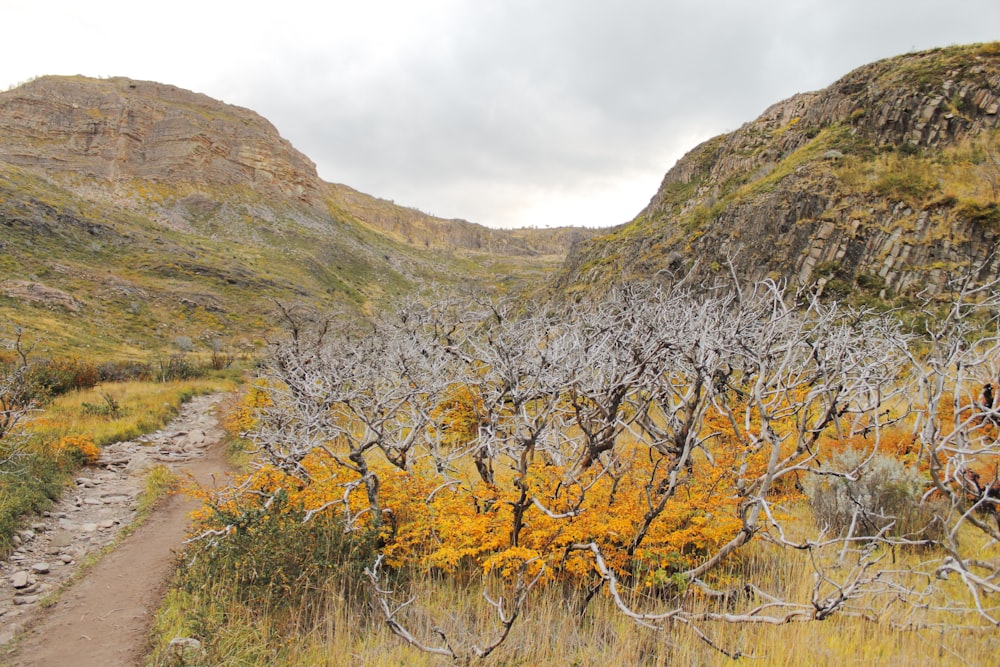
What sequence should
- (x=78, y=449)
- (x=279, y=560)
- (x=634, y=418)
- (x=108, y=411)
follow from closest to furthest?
(x=279, y=560) < (x=634, y=418) < (x=78, y=449) < (x=108, y=411)

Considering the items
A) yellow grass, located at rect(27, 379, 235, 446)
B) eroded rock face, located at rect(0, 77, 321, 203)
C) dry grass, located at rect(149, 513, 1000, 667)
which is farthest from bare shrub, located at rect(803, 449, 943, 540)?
eroded rock face, located at rect(0, 77, 321, 203)

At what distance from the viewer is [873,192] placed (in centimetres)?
1748

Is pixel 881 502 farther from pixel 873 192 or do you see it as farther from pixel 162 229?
pixel 162 229

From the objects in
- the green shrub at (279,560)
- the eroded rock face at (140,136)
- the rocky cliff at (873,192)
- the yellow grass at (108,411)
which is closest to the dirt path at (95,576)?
the green shrub at (279,560)

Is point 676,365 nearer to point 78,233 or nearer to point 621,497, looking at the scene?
point 621,497

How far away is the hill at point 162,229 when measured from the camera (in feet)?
113

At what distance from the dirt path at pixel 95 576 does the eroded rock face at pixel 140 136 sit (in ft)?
231

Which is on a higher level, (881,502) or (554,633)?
(881,502)

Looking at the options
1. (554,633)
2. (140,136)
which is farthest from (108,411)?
(140,136)

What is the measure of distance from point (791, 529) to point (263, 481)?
6.75 m

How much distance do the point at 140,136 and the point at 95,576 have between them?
274ft

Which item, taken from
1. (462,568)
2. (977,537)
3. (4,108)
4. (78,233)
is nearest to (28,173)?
(78,233)

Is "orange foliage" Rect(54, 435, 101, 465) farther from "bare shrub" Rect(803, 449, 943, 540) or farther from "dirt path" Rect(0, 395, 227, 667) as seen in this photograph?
"bare shrub" Rect(803, 449, 943, 540)

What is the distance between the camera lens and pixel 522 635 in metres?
3.64
